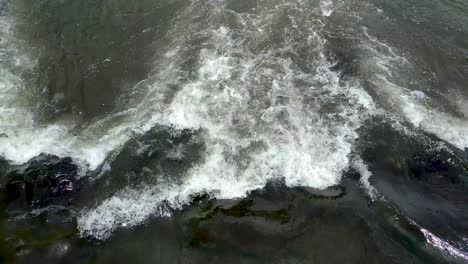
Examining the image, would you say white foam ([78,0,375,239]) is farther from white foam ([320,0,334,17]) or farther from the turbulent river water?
white foam ([320,0,334,17])

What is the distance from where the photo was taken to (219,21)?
16.9 m

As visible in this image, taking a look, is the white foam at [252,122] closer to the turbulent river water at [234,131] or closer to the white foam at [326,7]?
the turbulent river water at [234,131]

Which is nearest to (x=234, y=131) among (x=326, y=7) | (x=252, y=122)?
(x=252, y=122)

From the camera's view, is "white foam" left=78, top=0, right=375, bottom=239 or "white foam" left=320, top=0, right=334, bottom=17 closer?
"white foam" left=78, top=0, right=375, bottom=239

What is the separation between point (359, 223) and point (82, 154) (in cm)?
899

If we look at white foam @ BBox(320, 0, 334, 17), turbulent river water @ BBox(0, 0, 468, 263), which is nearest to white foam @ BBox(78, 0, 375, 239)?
turbulent river water @ BBox(0, 0, 468, 263)

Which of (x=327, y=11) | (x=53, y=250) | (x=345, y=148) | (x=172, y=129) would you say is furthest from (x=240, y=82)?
(x=53, y=250)

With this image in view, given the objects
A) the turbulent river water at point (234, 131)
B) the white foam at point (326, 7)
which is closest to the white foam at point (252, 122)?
the turbulent river water at point (234, 131)

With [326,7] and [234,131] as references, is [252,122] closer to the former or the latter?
[234,131]

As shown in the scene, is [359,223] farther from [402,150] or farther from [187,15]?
[187,15]

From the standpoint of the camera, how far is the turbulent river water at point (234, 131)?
35.9 ft

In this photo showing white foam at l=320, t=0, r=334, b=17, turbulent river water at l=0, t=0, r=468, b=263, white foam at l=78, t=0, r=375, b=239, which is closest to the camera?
turbulent river water at l=0, t=0, r=468, b=263

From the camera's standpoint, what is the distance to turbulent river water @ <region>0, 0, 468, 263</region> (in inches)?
431

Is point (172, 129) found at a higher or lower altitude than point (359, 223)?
higher
